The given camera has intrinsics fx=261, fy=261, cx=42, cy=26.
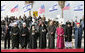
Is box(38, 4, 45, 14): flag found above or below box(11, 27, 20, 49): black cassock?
above

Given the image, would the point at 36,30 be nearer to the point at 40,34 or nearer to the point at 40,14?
the point at 40,34

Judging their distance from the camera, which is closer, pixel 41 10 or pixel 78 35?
pixel 78 35

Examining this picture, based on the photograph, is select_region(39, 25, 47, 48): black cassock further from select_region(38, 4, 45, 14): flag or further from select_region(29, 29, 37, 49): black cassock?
select_region(38, 4, 45, 14): flag

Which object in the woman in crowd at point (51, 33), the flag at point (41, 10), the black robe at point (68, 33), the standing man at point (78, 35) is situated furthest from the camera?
the flag at point (41, 10)

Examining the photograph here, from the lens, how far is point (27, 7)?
44.3ft

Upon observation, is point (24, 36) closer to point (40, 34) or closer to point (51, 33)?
point (40, 34)

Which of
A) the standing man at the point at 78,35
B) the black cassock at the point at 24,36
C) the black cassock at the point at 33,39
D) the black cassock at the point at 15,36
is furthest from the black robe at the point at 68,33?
the black cassock at the point at 15,36

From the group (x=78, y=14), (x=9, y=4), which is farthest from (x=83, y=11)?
(x=9, y=4)

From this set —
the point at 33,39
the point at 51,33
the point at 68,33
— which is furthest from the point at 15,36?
the point at 68,33

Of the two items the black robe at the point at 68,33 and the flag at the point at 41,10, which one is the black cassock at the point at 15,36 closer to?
the black robe at the point at 68,33

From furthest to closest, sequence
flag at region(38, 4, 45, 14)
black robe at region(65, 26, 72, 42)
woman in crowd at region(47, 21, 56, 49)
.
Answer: flag at region(38, 4, 45, 14) → black robe at region(65, 26, 72, 42) → woman in crowd at region(47, 21, 56, 49)

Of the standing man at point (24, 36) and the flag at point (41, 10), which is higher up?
the flag at point (41, 10)

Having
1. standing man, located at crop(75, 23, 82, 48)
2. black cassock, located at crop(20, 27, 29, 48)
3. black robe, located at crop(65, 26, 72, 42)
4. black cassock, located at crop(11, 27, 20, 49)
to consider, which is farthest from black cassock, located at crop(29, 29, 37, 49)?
standing man, located at crop(75, 23, 82, 48)

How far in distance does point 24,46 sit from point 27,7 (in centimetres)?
220
